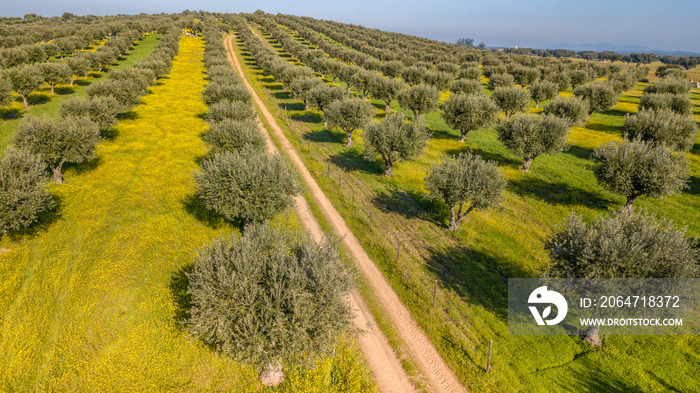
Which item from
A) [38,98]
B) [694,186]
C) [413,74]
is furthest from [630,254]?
[38,98]

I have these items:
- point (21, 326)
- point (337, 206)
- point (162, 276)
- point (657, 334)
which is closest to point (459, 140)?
point (337, 206)

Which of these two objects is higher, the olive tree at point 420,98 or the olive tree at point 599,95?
the olive tree at point 599,95

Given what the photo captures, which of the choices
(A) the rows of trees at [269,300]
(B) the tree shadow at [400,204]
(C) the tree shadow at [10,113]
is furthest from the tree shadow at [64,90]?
(A) the rows of trees at [269,300]

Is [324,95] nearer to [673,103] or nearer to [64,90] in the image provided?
[64,90]

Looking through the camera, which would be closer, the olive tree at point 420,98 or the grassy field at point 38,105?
the grassy field at point 38,105

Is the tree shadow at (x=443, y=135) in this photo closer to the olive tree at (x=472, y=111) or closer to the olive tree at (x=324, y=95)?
the olive tree at (x=472, y=111)

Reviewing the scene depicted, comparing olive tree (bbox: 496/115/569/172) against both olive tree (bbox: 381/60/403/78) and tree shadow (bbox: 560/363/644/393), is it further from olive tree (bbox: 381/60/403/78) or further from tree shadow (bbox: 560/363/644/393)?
olive tree (bbox: 381/60/403/78)

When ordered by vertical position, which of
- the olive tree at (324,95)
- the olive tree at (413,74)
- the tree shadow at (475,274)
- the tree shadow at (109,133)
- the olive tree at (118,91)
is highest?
the olive tree at (413,74)
